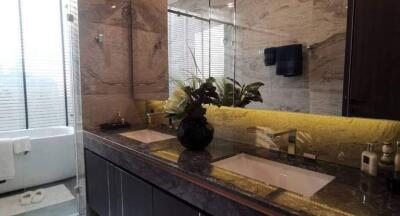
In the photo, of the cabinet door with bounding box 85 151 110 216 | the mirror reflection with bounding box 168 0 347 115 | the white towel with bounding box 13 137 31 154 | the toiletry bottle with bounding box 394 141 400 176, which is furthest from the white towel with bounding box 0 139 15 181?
the toiletry bottle with bounding box 394 141 400 176

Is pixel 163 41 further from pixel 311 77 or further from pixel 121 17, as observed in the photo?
pixel 311 77

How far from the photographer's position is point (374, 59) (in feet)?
3.49

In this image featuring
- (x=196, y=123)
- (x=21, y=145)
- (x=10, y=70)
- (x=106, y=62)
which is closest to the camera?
(x=196, y=123)

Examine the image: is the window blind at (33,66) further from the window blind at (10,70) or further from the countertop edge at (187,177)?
the countertop edge at (187,177)

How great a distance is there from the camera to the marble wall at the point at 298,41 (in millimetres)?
1242

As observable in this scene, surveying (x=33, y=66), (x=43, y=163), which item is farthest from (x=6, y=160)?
(x=33, y=66)

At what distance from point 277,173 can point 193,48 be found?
129 centimetres

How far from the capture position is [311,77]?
4.46 ft

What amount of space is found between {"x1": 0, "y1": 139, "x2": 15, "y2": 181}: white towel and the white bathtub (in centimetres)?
13

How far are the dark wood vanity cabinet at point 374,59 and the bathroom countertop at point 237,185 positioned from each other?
333mm

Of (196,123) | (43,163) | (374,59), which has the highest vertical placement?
(374,59)

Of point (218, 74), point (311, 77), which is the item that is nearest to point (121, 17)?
point (218, 74)

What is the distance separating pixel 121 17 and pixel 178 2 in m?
0.64

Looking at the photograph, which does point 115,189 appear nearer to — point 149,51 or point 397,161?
point 149,51
